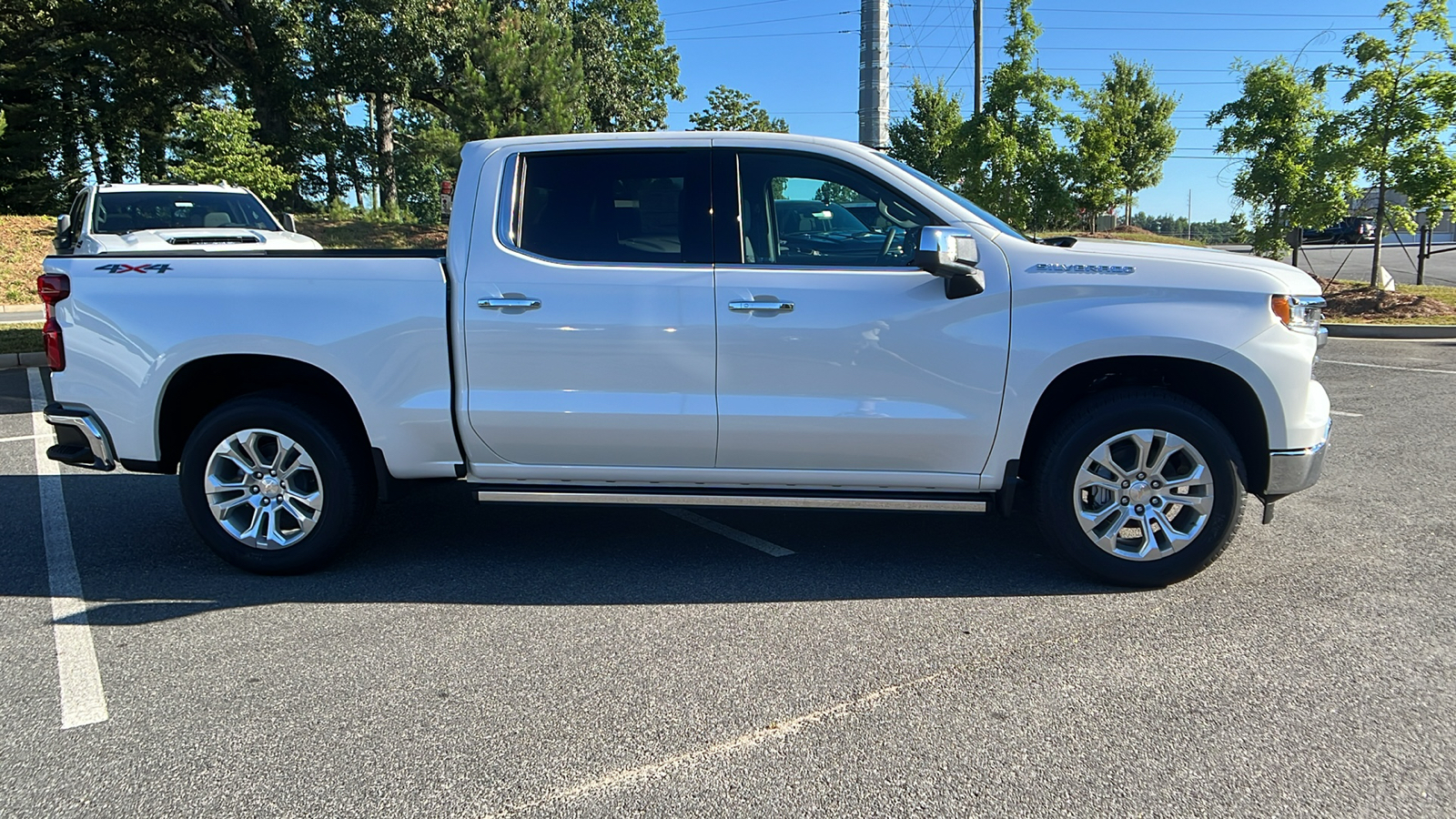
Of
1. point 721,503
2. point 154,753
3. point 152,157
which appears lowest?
point 154,753

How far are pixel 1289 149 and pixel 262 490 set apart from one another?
612 inches

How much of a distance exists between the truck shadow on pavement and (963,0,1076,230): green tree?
51.2 feet

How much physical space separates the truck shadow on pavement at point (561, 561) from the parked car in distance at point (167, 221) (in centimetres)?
547

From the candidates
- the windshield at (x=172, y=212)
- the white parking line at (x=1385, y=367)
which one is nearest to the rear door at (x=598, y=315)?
the windshield at (x=172, y=212)

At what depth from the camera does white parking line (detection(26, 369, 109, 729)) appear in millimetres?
3238

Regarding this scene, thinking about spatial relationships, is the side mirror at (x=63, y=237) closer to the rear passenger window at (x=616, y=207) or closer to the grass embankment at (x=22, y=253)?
the rear passenger window at (x=616, y=207)

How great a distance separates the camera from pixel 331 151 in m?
37.0

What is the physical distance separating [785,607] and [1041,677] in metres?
1.08

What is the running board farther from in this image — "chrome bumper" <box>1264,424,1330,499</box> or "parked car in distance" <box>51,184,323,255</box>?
"parked car in distance" <box>51,184,323,255</box>

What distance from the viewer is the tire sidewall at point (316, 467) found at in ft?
14.2

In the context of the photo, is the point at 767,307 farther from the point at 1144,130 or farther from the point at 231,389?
the point at 1144,130

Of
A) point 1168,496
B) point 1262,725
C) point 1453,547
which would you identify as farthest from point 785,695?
point 1453,547

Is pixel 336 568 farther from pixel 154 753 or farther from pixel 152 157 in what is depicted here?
pixel 152 157

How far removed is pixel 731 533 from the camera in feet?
16.5
